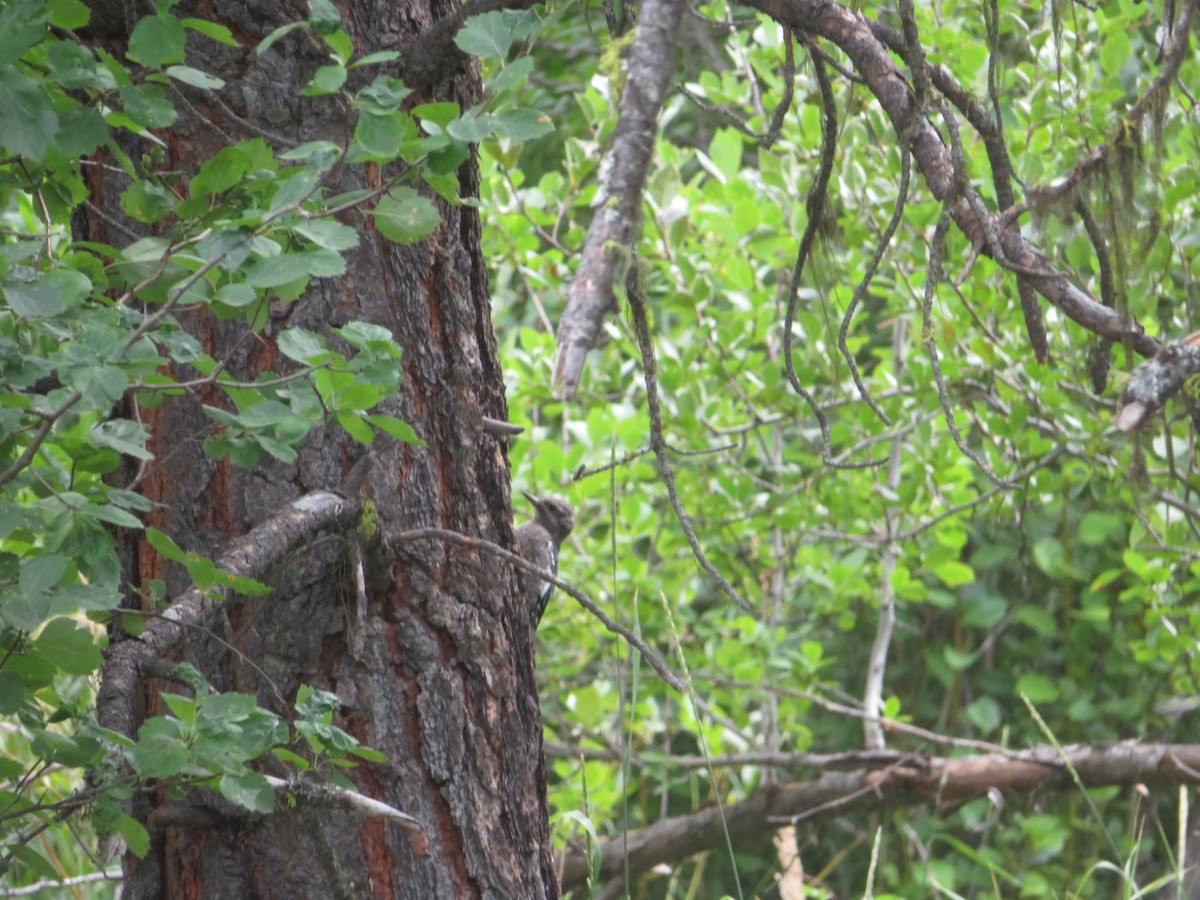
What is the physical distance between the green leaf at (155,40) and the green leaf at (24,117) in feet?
0.39

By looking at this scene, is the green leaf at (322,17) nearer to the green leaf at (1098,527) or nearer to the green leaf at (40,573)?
the green leaf at (40,573)

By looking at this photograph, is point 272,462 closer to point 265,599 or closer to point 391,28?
point 265,599

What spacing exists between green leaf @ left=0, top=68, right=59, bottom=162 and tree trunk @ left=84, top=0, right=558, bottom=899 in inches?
15.7

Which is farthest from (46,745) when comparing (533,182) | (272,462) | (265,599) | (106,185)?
(533,182)

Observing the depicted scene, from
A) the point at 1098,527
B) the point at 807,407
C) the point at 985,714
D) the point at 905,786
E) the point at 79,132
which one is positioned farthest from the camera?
the point at 985,714

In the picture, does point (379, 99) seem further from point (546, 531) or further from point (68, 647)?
point (546, 531)

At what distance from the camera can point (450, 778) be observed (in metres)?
1.47

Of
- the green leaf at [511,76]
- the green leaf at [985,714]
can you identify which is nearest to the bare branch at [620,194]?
the green leaf at [511,76]

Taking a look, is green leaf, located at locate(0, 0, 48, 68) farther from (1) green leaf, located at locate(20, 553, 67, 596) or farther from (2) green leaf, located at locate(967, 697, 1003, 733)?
(2) green leaf, located at locate(967, 697, 1003, 733)

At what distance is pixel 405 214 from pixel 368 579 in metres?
0.45

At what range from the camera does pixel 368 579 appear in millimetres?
1427

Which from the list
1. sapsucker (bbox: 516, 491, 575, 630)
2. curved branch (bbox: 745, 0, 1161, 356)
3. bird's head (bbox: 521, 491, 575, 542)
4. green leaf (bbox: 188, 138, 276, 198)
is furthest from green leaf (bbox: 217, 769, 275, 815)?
bird's head (bbox: 521, 491, 575, 542)

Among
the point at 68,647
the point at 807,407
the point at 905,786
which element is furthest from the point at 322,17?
the point at 905,786

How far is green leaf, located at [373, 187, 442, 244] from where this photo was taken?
1175mm
